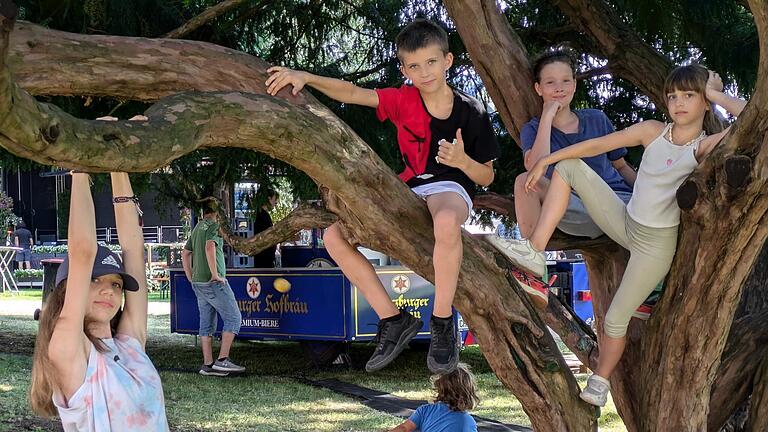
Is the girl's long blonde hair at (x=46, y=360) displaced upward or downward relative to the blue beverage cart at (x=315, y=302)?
upward

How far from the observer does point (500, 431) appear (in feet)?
24.9

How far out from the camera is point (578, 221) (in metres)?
4.23

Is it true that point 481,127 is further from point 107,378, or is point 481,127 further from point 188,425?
point 188,425

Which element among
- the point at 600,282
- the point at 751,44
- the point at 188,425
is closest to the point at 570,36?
the point at 751,44

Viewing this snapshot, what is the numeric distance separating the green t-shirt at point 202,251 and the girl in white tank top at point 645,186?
6672 millimetres

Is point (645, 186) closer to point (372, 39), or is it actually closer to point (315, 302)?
point (372, 39)

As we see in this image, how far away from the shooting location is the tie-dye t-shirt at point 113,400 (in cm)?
317

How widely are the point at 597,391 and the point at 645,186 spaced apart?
0.92 m

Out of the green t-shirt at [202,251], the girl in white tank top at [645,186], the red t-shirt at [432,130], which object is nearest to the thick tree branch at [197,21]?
the red t-shirt at [432,130]

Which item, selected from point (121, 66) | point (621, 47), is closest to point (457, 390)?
point (621, 47)

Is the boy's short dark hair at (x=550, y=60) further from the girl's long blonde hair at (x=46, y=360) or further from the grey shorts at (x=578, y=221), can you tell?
the girl's long blonde hair at (x=46, y=360)

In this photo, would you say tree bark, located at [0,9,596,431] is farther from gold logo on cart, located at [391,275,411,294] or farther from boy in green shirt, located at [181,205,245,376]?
boy in green shirt, located at [181,205,245,376]

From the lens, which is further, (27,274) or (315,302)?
(27,274)

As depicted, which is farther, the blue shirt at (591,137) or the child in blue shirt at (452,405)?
the child in blue shirt at (452,405)
